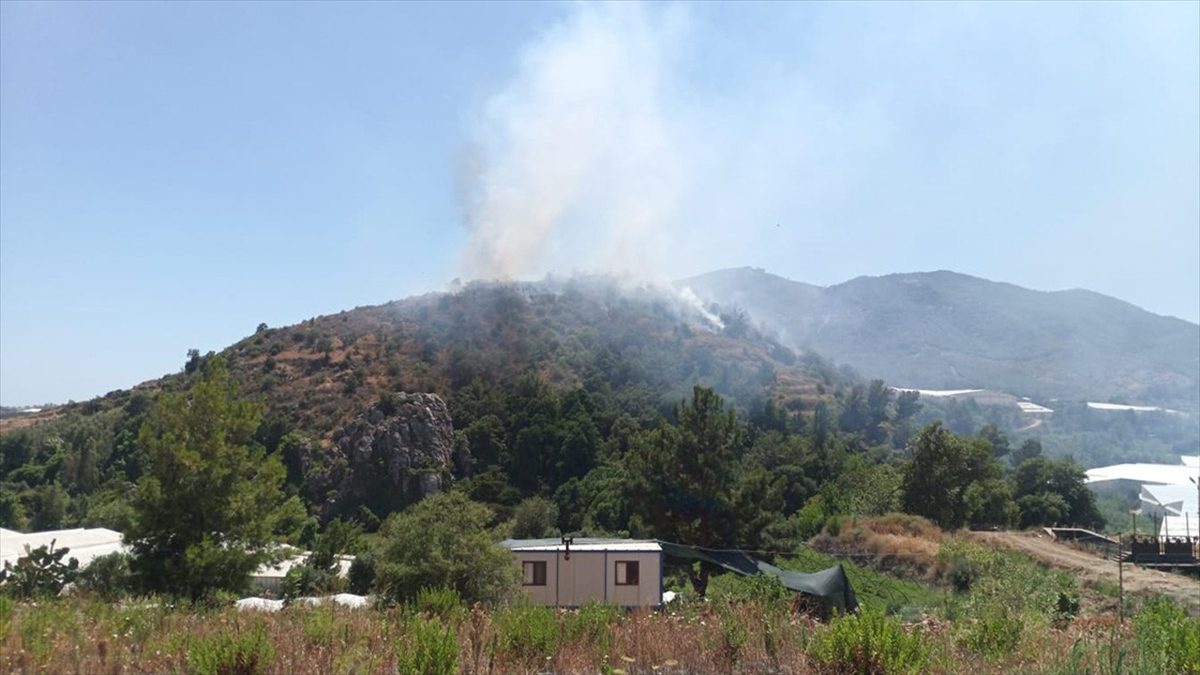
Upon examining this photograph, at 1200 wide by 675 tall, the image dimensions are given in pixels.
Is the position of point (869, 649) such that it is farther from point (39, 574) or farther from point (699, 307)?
point (699, 307)

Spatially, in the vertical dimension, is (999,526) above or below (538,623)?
below

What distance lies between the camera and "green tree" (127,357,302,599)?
15.8m

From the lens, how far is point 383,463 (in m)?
58.1

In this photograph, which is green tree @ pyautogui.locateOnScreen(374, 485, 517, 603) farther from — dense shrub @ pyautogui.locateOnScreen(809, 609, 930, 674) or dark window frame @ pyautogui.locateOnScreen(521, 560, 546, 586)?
dense shrub @ pyautogui.locateOnScreen(809, 609, 930, 674)

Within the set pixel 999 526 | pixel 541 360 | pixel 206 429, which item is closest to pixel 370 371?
pixel 541 360

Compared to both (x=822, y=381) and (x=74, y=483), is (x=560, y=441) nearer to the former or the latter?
(x=74, y=483)

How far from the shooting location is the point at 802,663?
19.9 feet

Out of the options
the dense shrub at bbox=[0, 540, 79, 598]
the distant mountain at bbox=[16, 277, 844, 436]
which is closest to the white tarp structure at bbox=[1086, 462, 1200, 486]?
the distant mountain at bbox=[16, 277, 844, 436]

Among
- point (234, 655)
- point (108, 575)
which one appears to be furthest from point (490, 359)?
point (234, 655)

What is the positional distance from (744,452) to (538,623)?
173ft

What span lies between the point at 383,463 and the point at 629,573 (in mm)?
38680

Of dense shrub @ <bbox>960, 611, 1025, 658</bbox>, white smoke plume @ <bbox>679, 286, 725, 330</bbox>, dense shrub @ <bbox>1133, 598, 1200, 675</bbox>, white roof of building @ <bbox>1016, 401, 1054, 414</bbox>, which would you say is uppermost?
white smoke plume @ <bbox>679, 286, 725, 330</bbox>

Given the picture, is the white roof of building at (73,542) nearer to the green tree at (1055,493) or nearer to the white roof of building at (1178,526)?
the white roof of building at (1178,526)

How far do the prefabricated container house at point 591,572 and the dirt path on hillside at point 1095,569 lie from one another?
12364 millimetres
